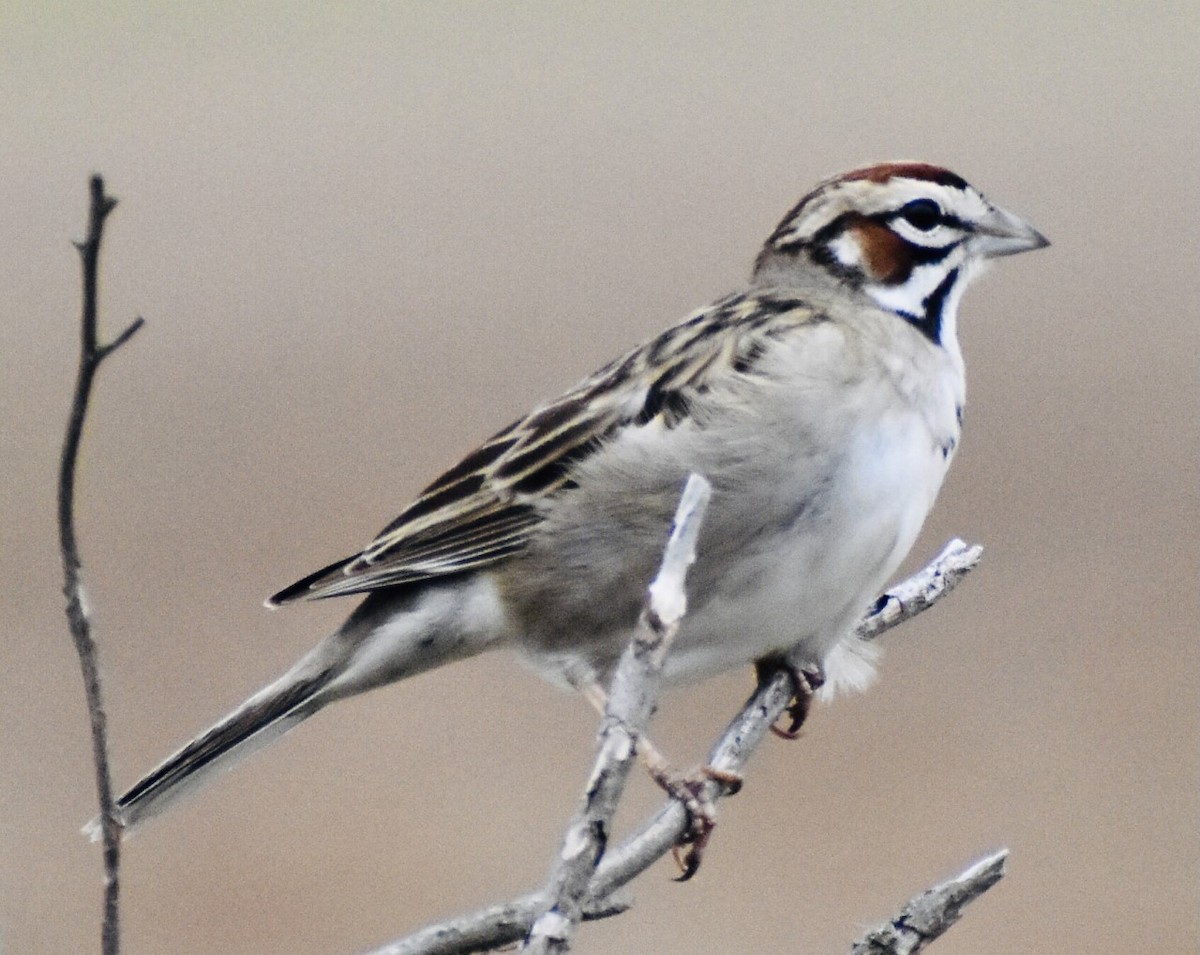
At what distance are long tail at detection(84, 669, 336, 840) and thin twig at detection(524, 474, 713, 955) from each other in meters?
1.34

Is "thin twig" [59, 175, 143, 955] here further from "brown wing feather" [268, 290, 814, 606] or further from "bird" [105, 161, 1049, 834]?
"brown wing feather" [268, 290, 814, 606]

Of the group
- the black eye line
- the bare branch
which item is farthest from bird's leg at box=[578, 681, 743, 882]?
the black eye line

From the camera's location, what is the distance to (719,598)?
3.40 metres

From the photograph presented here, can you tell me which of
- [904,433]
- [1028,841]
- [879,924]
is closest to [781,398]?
[904,433]

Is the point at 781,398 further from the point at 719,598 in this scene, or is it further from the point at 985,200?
the point at 985,200

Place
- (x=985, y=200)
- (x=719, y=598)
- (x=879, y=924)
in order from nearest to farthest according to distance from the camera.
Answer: (x=879, y=924)
(x=719, y=598)
(x=985, y=200)

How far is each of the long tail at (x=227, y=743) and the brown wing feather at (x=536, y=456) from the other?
0.19 m

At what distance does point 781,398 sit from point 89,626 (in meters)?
2.14

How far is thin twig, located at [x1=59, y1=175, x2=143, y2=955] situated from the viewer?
147 cm

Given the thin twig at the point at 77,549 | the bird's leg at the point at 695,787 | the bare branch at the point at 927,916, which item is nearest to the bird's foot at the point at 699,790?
the bird's leg at the point at 695,787

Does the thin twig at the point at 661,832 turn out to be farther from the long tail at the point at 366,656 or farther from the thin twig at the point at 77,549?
the long tail at the point at 366,656

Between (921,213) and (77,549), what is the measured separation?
274 cm

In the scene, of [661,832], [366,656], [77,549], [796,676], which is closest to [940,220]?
[796,676]

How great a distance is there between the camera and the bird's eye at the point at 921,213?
155 inches
